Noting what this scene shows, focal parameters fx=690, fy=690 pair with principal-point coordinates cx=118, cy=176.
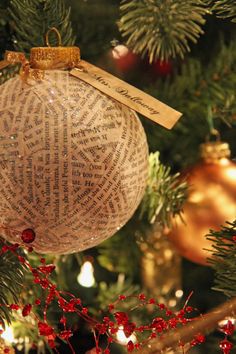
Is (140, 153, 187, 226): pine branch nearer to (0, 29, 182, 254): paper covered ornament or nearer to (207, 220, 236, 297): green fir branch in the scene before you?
(207, 220, 236, 297): green fir branch

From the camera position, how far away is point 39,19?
85cm

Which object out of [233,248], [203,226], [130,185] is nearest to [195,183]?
[203,226]

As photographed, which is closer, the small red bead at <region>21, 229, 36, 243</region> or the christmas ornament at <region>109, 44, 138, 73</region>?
the small red bead at <region>21, 229, 36, 243</region>

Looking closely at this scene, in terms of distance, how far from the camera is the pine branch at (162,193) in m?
0.98

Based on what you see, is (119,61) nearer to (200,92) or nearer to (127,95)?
(200,92)

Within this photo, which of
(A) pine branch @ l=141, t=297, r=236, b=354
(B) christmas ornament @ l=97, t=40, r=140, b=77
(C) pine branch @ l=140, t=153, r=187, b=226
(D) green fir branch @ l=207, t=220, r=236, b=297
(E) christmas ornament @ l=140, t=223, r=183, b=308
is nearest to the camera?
(A) pine branch @ l=141, t=297, r=236, b=354

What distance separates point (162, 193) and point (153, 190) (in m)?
0.02

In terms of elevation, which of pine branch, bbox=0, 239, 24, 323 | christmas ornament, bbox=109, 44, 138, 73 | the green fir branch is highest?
christmas ornament, bbox=109, 44, 138, 73

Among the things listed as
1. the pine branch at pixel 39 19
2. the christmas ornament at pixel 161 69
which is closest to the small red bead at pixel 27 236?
the pine branch at pixel 39 19

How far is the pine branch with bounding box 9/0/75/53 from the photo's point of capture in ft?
2.74

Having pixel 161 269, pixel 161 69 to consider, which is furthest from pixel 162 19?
pixel 161 269

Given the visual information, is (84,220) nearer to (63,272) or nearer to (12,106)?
(12,106)

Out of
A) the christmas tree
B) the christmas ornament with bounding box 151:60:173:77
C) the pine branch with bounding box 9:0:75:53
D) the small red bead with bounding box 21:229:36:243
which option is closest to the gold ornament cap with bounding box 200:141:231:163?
the christmas tree

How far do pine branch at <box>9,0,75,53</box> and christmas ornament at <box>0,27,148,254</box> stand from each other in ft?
0.41
